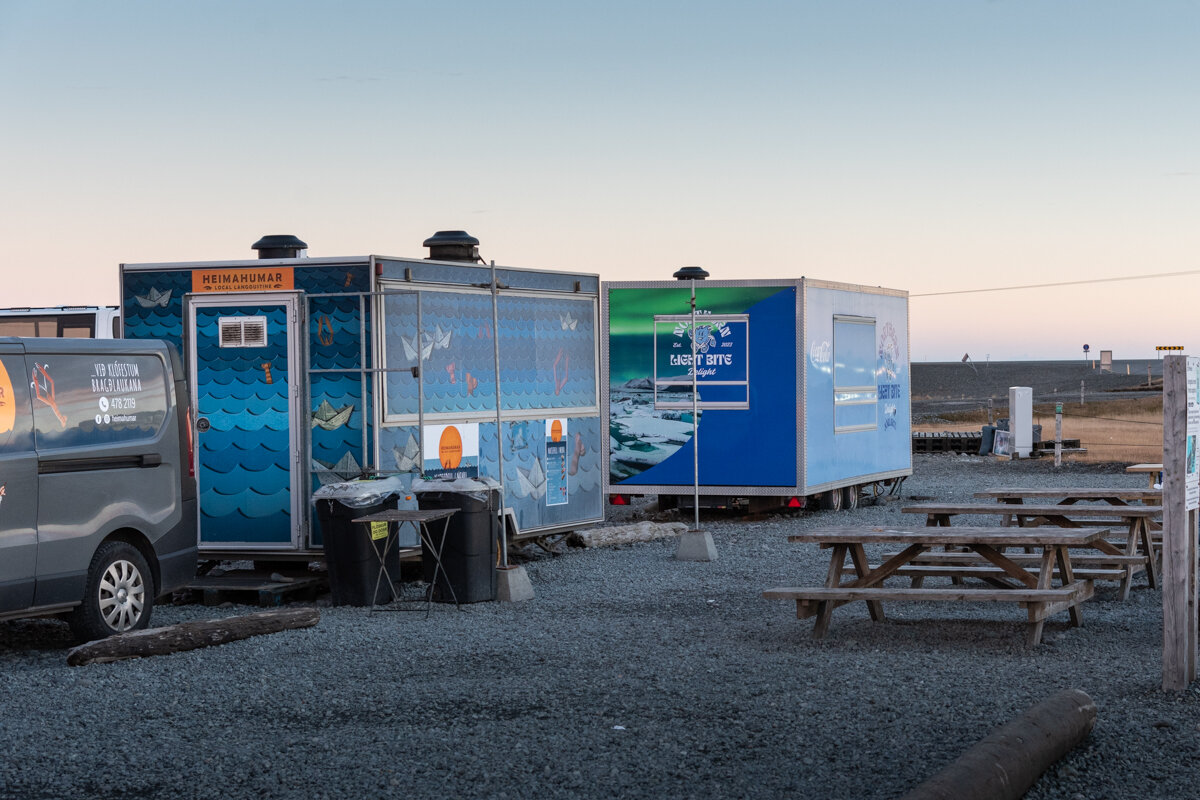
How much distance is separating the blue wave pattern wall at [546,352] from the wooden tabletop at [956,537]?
4.66 metres

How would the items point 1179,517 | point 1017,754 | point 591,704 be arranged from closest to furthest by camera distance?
point 1017,754 → point 591,704 → point 1179,517

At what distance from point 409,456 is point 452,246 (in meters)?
2.03

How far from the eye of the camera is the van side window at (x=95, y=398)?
27.8 ft

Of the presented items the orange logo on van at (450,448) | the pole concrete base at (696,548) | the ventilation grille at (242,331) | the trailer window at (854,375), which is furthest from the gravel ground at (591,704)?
the trailer window at (854,375)

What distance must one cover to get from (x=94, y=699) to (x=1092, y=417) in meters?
41.3

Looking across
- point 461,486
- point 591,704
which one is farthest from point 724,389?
point 591,704

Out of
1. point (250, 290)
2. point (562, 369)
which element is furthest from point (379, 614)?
point (562, 369)

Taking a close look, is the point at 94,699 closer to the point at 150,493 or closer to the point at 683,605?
the point at 150,493

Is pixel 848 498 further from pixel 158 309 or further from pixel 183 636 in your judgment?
pixel 183 636

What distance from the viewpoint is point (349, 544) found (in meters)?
10.4

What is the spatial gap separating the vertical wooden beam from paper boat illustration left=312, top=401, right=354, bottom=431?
20.6 ft

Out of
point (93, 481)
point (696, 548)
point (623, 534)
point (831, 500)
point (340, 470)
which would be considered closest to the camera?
point (93, 481)

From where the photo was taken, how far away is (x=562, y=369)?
13.6 meters

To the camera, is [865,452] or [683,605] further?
[865,452]
